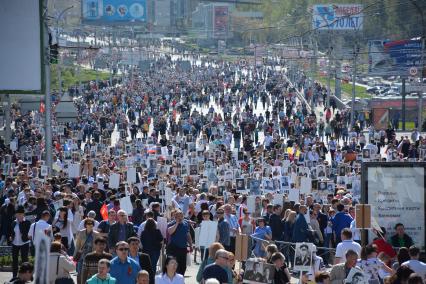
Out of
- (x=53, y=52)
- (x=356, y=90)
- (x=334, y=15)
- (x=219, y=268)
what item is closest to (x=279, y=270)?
(x=219, y=268)

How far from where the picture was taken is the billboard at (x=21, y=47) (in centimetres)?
3166

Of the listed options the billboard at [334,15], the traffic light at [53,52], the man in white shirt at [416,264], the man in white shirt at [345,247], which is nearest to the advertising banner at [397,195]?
the man in white shirt at [345,247]

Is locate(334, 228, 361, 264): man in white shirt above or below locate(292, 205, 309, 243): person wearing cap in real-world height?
above

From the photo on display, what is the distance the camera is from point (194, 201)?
26.6 metres

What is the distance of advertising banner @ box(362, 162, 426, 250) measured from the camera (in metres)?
19.8

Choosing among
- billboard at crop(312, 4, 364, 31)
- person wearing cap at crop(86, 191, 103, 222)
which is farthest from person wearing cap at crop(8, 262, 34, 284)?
billboard at crop(312, 4, 364, 31)

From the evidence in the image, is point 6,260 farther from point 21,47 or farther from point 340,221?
point 21,47

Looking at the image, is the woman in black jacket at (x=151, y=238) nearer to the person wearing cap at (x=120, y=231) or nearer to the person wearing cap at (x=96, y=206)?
the person wearing cap at (x=120, y=231)

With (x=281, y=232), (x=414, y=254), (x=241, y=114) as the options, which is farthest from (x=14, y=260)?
(x=241, y=114)

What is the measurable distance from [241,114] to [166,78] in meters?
41.3

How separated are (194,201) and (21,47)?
755 cm

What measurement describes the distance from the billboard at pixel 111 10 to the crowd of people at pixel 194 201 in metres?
104

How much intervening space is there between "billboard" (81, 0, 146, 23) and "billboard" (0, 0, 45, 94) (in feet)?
465

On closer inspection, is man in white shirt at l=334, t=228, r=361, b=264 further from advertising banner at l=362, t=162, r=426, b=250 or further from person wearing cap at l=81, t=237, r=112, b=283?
person wearing cap at l=81, t=237, r=112, b=283
